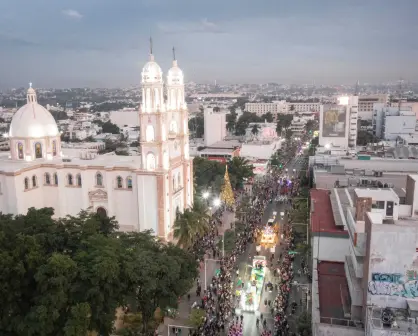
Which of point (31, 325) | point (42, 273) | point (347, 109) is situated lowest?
point (31, 325)

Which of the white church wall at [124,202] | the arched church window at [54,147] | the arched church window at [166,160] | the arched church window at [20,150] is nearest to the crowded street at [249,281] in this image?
the white church wall at [124,202]

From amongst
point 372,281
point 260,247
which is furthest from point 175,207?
point 372,281

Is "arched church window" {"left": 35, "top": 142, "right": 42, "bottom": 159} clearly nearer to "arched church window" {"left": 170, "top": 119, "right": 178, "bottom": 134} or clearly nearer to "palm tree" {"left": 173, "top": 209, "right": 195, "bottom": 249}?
"arched church window" {"left": 170, "top": 119, "right": 178, "bottom": 134}

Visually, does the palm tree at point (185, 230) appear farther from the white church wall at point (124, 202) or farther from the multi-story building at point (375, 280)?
the multi-story building at point (375, 280)

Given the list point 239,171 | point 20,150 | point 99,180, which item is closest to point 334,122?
point 239,171

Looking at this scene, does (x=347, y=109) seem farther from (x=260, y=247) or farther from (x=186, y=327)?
(x=186, y=327)
